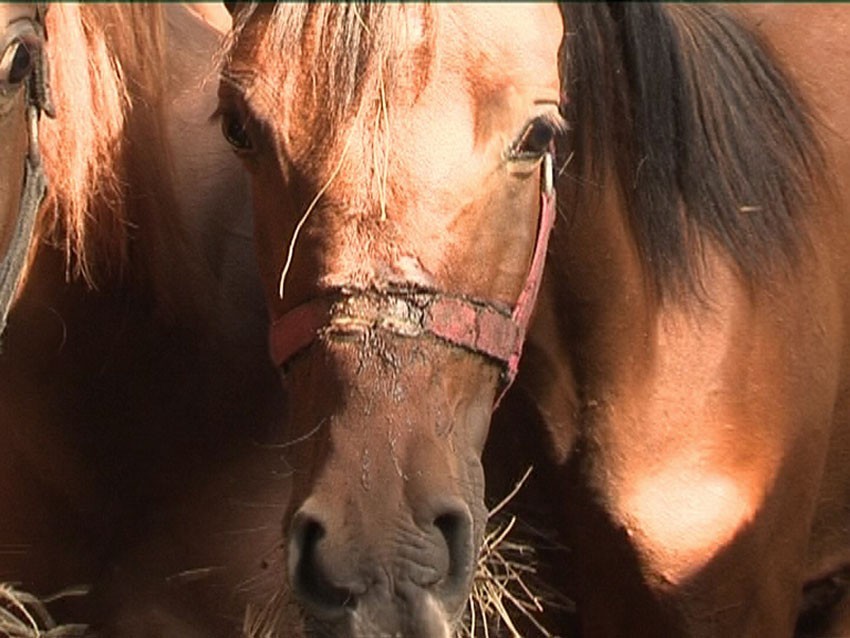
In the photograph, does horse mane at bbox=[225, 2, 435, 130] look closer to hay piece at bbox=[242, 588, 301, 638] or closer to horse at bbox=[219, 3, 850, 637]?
horse at bbox=[219, 3, 850, 637]

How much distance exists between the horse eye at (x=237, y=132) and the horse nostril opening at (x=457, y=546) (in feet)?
2.10

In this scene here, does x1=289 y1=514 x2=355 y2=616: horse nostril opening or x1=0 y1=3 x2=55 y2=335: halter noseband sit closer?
x1=289 y1=514 x2=355 y2=616: horse nostril opening

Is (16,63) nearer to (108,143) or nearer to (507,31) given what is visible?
(108,143)

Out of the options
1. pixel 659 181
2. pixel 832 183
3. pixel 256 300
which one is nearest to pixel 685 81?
pixel 659 181

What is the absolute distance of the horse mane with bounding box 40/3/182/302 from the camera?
2936mm

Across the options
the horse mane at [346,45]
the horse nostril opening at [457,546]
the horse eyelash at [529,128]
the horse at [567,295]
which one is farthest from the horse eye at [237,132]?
the horse nostril opening at [457,546]

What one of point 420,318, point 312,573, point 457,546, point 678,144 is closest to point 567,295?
point 678,144

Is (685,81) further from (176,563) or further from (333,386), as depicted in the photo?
(176,563)

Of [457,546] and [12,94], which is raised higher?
[12,94]

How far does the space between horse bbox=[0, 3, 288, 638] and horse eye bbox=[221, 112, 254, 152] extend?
0.41m

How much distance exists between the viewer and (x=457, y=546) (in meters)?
2.30

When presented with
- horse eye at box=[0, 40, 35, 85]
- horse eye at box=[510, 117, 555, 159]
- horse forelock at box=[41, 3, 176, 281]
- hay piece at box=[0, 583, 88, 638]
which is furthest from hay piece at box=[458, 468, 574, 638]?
horse eye at box=[0, 40, 35, 85]

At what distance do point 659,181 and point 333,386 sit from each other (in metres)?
0.78

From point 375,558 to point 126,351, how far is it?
3.36ft
